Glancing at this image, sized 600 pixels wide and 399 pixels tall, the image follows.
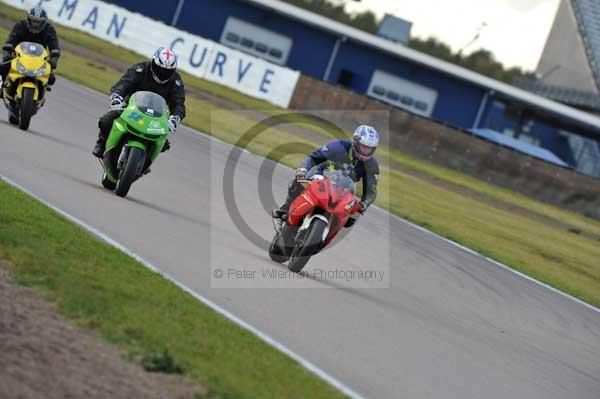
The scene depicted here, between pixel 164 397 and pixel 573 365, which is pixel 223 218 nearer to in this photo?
pixel 573 365

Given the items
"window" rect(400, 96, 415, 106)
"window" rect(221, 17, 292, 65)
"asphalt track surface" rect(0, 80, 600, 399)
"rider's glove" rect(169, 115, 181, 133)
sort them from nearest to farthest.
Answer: "asphalt track surface" rect(0, 80, 600, 399)
"rider's glove" rect(169, 115, 181, 133)
"window" rect(400, 96, 415, 106)
"window" rect(221, 17, 292, 65)

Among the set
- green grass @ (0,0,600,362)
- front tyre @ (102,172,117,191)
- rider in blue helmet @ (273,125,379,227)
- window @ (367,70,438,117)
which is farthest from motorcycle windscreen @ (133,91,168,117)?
window @ (367,70,438,117)

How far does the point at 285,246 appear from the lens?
11.9m

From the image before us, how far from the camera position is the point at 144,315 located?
7219 mm

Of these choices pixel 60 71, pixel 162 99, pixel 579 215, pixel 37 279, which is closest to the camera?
pixel 37 279

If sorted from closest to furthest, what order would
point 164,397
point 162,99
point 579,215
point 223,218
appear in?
point 164,397
point 162,99
point 223,218
point 579,215

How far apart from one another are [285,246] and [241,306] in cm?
295

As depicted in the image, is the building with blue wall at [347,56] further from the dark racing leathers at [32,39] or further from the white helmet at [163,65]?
the white helmet at [163,65]

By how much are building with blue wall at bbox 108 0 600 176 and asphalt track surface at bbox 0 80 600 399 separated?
3834 cm

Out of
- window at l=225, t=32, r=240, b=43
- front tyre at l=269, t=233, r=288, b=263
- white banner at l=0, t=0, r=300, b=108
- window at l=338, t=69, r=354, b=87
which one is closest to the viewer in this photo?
front tyre at l=269, t=233, r=288, b=263

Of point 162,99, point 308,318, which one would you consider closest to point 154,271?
point 308,318

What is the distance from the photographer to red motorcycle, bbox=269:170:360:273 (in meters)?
11.1

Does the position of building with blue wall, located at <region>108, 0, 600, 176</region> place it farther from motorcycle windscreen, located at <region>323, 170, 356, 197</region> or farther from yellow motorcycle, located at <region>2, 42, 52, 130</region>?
motorcycle windscreen, located at <region>323, 170, 356, 197</region>

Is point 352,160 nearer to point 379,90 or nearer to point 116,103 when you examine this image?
point 116,103
